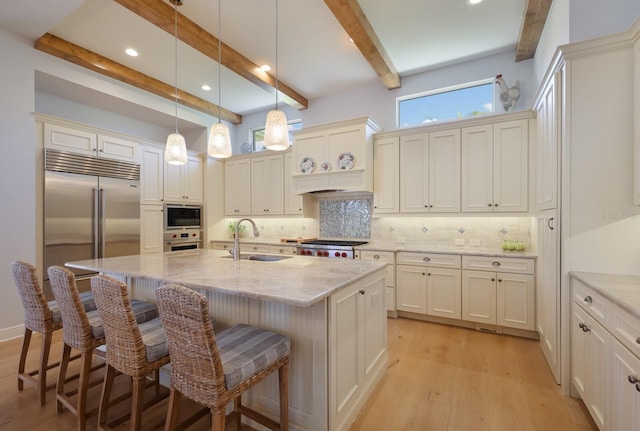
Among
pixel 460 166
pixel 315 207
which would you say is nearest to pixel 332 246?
pixel 315 207

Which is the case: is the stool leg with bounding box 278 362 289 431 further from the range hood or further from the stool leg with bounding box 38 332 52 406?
the range hood

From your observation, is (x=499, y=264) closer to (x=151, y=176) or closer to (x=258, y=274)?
(x=258, y=274)

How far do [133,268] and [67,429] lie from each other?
993 mm

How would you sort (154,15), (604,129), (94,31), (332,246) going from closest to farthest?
(604,129) < (154,15) < (94,31) < (332,246)

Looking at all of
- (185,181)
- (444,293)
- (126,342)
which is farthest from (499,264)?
(185,181)

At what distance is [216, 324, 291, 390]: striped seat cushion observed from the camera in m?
1.29

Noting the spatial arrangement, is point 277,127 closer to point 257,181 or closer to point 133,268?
point 133,268

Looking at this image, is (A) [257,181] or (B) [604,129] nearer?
(B) [604,129]

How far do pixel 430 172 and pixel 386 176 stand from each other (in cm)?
57

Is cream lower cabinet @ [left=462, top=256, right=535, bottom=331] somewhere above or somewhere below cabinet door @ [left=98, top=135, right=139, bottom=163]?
below

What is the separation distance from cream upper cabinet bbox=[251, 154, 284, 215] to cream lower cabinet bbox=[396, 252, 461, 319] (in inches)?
90.0

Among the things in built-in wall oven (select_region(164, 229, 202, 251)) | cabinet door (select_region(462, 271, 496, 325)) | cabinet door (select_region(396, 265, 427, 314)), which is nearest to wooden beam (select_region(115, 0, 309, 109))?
built-in wall oven (select_region(164, 229, 202, 251))

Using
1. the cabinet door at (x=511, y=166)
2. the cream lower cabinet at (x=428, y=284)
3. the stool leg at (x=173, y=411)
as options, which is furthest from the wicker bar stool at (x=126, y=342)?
the cabinet door at (x=511, y=166)

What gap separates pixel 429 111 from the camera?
4055 millimetres
